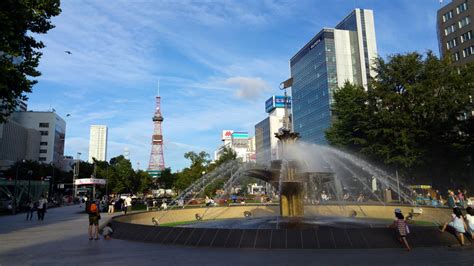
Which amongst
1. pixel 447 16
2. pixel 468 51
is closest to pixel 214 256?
pixel 468 51

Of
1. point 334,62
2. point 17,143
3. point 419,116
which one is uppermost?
point 334,62

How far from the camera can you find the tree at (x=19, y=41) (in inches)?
582

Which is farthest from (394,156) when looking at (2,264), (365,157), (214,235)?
(2,264)

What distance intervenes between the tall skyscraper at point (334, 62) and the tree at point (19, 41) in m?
87.6

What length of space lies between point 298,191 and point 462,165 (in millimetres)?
25700

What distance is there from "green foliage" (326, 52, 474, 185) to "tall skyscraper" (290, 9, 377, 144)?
62214 mm

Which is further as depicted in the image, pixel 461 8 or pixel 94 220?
pixel 461 8

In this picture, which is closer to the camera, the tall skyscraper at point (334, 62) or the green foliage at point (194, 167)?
the green foliage at point (194, 167)

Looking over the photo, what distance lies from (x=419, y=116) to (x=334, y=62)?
71.5 m

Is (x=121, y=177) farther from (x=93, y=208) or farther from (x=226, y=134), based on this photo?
(x=226, y=134)

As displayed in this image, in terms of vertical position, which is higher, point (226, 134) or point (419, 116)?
point (226, 134)

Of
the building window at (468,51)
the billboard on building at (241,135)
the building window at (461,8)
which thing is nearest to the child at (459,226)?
the building window at (468,51)

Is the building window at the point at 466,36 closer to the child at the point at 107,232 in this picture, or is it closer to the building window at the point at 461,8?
the building window at the point at 461,8

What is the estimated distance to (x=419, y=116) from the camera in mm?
33406
